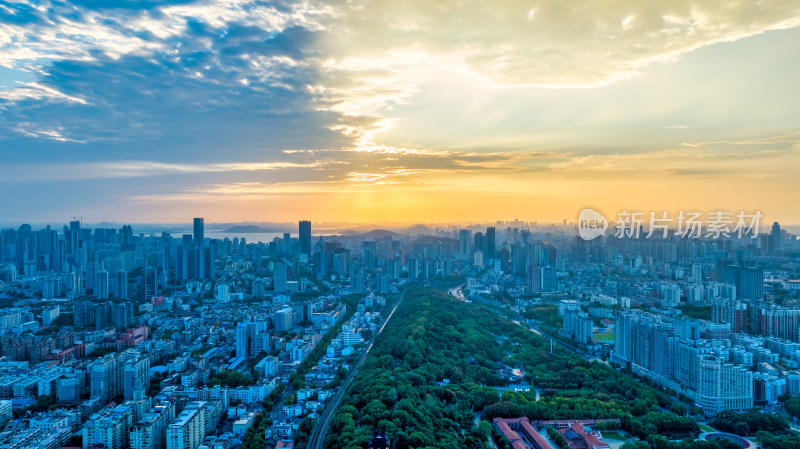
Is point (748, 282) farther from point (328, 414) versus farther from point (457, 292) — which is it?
point (328, 414)

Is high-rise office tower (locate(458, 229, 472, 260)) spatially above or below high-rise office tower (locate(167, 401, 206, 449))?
above

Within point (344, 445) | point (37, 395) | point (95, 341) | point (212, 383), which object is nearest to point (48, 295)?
point (95, 341)

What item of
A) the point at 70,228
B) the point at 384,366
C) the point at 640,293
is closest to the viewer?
the point at 384,366

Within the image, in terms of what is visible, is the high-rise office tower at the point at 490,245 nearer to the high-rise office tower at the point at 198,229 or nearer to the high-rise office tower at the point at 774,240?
the high-rise office tower at the point at 774,240

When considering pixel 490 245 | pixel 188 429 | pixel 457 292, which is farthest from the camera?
pixel 490 245

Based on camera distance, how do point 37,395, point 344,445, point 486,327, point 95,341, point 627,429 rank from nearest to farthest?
point 344,445
point 627,429
point 37,395
point 95,341
point 486,327

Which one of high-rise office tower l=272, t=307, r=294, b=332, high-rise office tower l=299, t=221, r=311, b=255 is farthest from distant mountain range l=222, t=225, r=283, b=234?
high-rise office tower l=272, t=307, r=294, b=332

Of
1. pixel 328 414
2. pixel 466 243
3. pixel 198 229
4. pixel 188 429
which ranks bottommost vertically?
pixel 328 414

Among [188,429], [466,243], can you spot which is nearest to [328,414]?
[188,429]

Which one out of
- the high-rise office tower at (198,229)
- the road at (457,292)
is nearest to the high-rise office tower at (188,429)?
the road at (457,292)

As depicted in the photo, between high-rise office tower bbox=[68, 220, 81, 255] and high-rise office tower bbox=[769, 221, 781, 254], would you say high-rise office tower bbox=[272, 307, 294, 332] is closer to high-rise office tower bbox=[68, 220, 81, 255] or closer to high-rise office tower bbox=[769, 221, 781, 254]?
high-rise office tower bbox=[68, 220, 81, 255]

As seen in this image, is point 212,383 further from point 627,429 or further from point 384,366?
point 627,429
